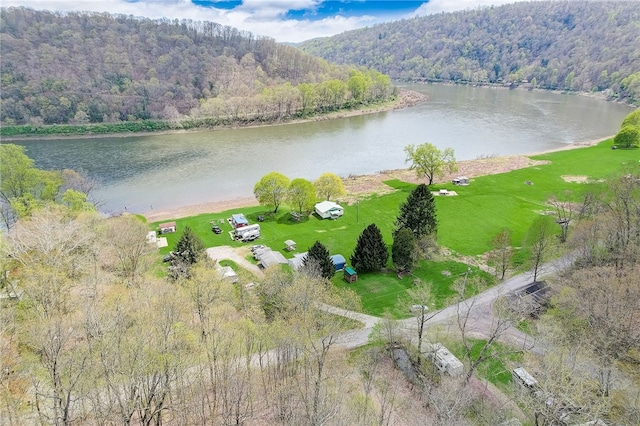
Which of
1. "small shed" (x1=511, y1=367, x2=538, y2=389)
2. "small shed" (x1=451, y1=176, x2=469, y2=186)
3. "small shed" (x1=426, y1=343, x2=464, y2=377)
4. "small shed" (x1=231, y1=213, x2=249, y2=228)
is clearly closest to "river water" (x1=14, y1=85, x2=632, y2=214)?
"small shed" (x1=231, y1=213, x2=249, y2=228)

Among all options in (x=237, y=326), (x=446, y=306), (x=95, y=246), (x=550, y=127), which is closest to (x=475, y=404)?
(x=446, y=306)

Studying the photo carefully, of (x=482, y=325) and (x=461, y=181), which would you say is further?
(x=461, y=181)

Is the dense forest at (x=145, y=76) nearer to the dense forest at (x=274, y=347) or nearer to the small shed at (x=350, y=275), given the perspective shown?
the small shed at (x=350, y=275)

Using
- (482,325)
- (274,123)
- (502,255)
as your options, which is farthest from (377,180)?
(274,123)

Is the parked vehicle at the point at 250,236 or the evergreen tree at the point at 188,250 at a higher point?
the evergreen tree at the point at 188,250

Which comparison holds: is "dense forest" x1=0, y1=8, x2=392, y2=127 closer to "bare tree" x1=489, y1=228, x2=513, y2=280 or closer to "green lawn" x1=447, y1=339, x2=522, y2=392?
"bare tree" x1=489, y1=228, x2=513, y2=280

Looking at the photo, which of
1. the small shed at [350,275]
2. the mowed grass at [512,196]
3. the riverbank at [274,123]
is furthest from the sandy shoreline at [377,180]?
the riverbank at [274,123]

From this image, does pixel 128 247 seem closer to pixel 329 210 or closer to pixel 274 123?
pixel 329 210
